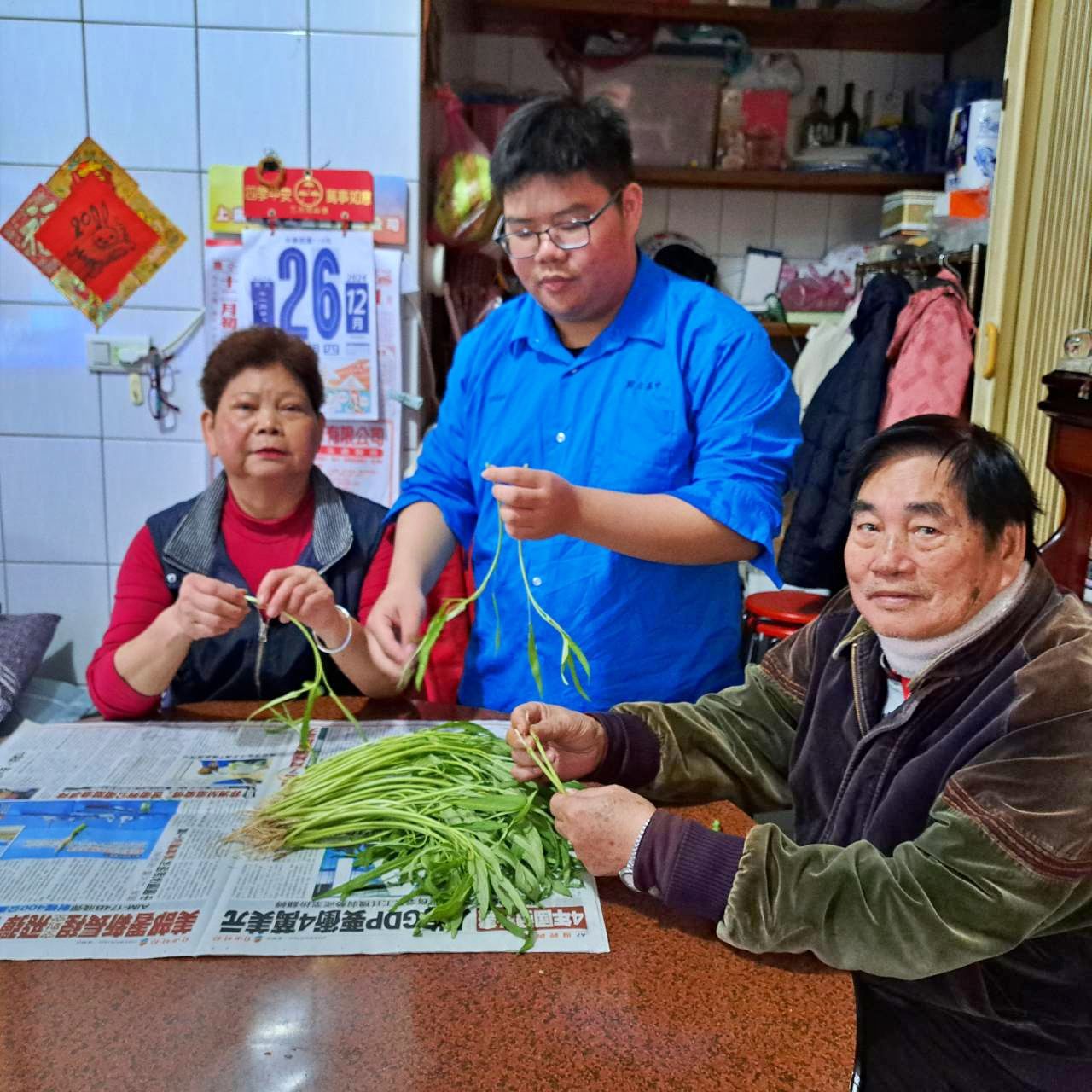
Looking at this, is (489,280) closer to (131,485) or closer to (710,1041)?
(131,485)

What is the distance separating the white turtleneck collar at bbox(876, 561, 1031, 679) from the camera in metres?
1.12

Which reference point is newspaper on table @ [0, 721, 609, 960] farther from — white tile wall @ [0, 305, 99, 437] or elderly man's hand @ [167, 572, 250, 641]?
white tile wall @ [0, 305, 99, 437]

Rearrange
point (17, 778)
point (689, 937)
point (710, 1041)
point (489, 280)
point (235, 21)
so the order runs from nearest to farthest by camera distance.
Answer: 1. point (710, 1041)
2. point (689, 937)
3. point (17, 778)
4. point (235, 21)
5. point (489, 280)

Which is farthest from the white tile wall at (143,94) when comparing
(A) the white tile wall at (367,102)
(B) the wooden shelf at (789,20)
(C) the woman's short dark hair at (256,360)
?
(B) the wooden shelf at (789,20)

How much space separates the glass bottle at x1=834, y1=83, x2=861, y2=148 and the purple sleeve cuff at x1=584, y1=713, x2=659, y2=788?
3.19 metres

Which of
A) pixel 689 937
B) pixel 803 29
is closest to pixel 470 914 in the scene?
pixel 689 937

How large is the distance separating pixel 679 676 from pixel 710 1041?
2.79ft

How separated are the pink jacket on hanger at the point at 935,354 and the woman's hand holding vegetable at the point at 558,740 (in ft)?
6.78

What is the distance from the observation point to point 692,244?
3.99 meters

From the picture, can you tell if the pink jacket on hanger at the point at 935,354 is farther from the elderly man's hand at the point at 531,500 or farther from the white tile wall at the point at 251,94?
the elderly man's hand at the point at 531,500

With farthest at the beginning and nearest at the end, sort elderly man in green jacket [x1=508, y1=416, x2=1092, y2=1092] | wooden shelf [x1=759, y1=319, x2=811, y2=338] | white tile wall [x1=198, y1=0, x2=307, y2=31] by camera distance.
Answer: wooden shelf [x1=759, y1=319, x2=811, y2=338] < white tile wall [x1=198, y1=0, x2=307, y2=31] < elderly man in green jacket [x1=508, y1=416, x2=1092, y2=1092]

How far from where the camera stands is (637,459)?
66.5 inches

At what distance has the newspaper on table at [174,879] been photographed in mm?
1057

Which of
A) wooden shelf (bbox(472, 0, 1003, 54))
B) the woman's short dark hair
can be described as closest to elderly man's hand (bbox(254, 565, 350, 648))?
the woman's short dark hair
